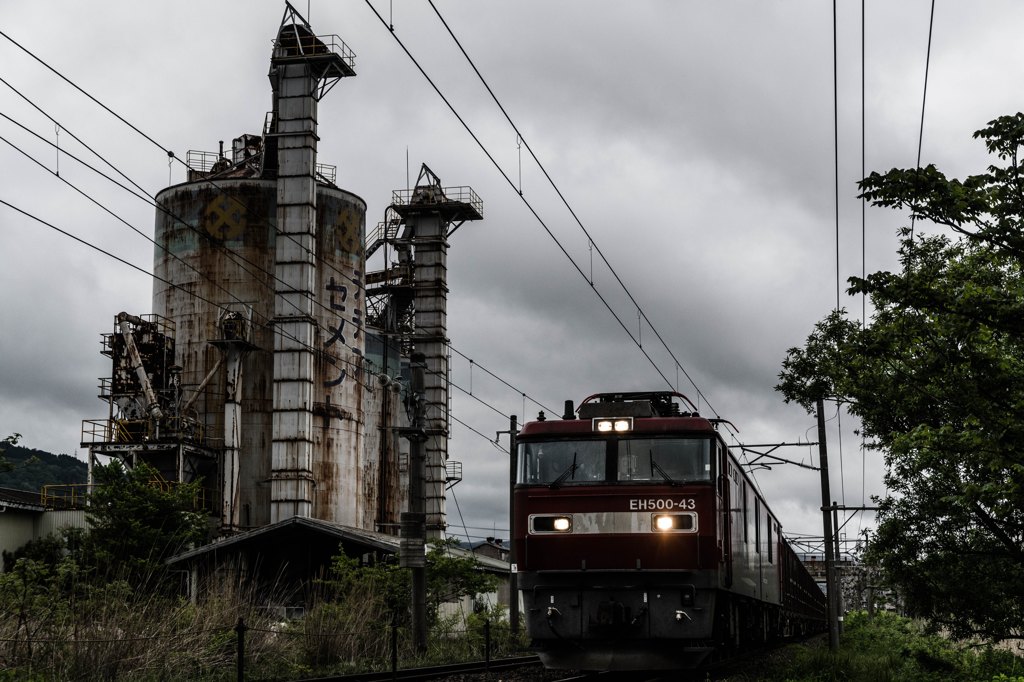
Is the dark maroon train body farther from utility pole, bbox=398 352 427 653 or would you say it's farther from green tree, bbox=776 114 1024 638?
utility pole, bbox=398 352 427 653

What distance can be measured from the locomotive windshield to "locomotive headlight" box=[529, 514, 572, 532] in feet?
1.68

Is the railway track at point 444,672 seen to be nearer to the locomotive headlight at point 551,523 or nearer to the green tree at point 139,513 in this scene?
the locomotive headlight at point 551,523

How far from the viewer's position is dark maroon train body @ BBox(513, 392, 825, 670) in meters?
16.2

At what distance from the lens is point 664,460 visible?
Answer: 1673 cm

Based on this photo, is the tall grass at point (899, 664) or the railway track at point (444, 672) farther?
the tall grass at point (899, 664)

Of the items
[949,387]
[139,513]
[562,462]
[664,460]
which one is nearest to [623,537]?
[664,460]

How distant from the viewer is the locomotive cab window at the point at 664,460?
1661cm

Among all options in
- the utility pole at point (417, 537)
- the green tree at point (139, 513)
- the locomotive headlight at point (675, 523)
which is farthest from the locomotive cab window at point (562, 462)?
the green tree at point (139, 513)

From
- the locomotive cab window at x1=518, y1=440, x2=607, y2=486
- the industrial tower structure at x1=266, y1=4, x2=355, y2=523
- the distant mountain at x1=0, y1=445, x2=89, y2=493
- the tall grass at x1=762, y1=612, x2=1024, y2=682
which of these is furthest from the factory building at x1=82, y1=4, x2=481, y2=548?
the distant mountain at x1=0, y1=445, x2=89, y2=493

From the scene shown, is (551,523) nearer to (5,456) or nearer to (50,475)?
(5,456)

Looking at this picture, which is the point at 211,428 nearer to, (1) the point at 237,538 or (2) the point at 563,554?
(1) the point at 237,538

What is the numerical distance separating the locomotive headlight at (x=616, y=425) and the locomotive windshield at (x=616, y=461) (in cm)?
15

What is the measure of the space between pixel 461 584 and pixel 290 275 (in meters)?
20.0

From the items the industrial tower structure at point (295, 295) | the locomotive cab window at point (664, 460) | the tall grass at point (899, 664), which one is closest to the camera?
the locomotive cab window at point (664, 460)
